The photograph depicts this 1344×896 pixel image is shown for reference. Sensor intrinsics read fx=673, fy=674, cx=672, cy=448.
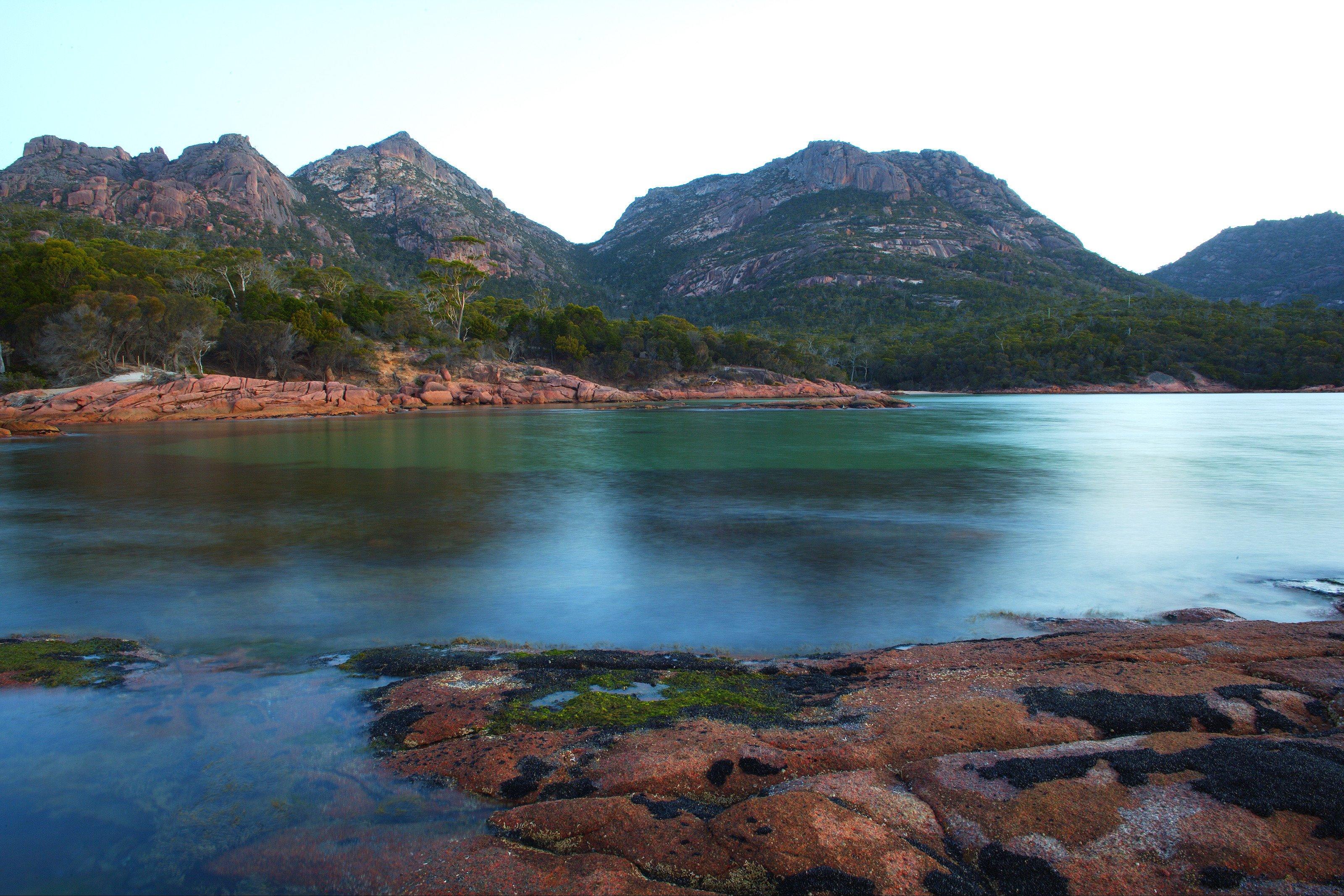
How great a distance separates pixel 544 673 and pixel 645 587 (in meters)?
3.46

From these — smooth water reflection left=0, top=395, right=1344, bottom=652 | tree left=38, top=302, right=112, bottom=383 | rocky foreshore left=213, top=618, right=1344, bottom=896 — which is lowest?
smooth water reflection left=0, top=395, right=1344, bottom=652

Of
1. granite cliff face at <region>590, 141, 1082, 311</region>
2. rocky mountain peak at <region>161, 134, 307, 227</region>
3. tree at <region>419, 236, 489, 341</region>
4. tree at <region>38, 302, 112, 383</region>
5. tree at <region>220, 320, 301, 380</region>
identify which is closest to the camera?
tree at <region>38, 302, 112, 383</region>

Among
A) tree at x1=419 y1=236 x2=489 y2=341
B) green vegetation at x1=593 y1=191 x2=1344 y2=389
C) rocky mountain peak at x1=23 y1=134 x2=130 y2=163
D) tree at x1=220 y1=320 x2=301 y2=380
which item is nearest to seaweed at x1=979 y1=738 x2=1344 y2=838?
tree at x1=220 y1=320 x2=301 y2=380

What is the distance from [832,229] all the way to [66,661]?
459ft

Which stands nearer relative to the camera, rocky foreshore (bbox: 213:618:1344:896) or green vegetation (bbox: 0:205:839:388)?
rocky foreshore (bbox: 213:618:1344:896)


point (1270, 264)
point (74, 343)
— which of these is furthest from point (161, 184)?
point (1270, 264)

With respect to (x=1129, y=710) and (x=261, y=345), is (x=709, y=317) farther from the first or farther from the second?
(x=1129, y=710)

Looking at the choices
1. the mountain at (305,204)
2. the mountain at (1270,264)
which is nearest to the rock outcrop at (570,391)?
the mountain at (305,204)

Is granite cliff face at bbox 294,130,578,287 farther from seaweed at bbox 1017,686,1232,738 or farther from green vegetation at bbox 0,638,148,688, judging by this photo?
seaweed at bbox 1017,686,1232,738

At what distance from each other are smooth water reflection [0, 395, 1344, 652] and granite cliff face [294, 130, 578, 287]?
10312 cm

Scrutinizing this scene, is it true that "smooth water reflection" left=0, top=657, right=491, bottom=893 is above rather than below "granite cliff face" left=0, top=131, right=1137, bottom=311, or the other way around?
below

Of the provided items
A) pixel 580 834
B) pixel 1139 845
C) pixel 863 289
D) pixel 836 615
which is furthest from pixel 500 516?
pixel 863 289

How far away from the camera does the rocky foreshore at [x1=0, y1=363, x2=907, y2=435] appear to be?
1432 inches

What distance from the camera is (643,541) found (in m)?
11.5
